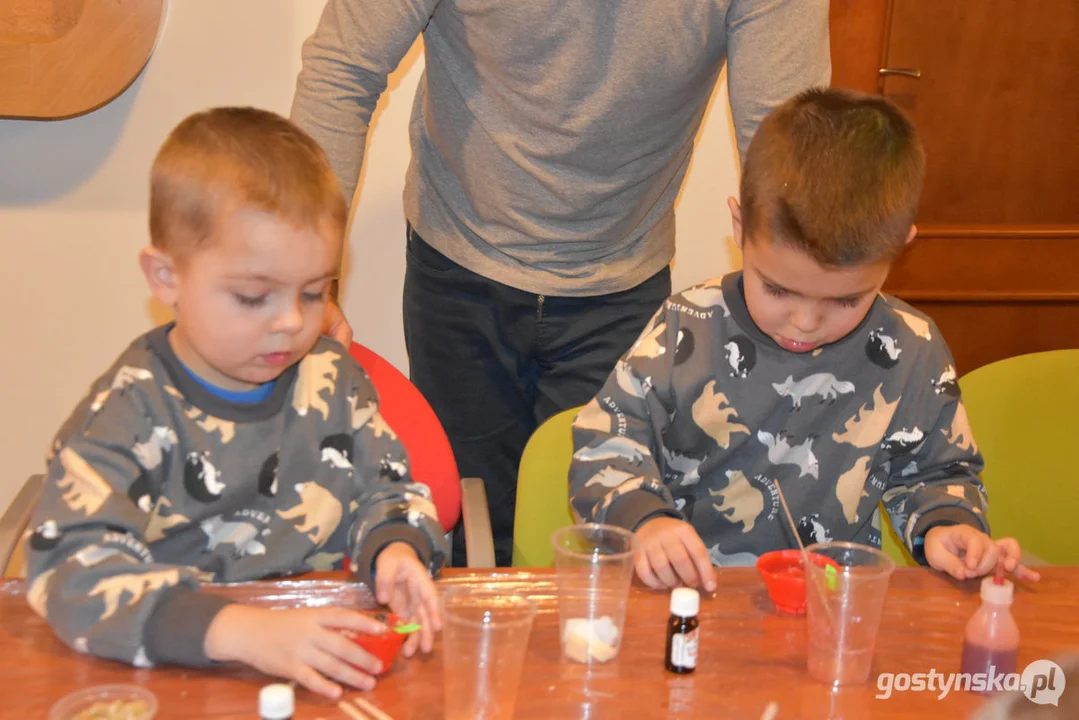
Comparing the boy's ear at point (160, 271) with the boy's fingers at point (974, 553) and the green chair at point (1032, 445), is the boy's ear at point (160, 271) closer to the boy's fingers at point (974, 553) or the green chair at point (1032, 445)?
the boy's fingers at point (974, 553)

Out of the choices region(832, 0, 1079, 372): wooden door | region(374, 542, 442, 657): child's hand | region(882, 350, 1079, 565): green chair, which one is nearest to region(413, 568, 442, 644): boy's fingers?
region(374, 542, 442, 657): child's hand

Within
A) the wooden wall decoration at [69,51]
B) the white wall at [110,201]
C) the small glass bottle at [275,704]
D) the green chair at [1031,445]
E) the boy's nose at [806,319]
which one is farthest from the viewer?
the white wall at [110,201]

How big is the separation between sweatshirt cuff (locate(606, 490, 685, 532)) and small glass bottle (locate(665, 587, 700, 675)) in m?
0.29

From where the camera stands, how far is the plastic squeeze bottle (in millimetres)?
1280

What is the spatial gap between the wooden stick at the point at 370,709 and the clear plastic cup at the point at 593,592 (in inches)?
9.8

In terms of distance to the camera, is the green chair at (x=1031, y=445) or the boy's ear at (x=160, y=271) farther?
the green chair at (x=1031, y=445)

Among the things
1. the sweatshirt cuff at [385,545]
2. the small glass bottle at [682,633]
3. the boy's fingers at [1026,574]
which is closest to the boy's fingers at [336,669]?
the sweatshirt cuff at [385,545]

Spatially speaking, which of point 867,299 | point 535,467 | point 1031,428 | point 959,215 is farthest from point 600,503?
point 959,215

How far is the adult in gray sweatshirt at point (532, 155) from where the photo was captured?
6.50ft

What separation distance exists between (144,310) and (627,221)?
1481 mm

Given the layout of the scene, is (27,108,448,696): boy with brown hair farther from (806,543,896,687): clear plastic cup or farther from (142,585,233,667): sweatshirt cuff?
(806,543,896,687): clear plastic cup

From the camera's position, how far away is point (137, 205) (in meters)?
2.94

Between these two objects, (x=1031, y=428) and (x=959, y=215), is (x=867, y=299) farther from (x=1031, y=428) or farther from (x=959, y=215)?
(x=959, y=215)

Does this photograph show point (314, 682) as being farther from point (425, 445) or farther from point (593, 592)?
point (425, 445)
